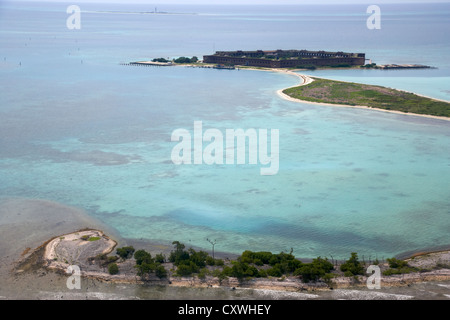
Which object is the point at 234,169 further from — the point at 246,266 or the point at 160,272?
the point at 160,272

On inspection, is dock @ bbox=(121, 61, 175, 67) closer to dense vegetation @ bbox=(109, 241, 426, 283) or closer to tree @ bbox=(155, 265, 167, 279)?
dense vegetation @ bbox=(109, 241, 426, 283)

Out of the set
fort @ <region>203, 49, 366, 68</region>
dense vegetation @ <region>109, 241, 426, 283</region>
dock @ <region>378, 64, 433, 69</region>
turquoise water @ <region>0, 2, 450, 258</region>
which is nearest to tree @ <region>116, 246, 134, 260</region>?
dense vegetation @ <region>109, 241, 426, 283</region>

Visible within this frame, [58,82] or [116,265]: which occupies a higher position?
[58,82]

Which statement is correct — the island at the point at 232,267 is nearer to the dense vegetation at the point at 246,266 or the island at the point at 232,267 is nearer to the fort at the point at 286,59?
the dense vegetation at the point at 246,266

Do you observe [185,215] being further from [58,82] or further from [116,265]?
[58,82]

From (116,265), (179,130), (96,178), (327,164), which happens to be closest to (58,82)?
(179,130)

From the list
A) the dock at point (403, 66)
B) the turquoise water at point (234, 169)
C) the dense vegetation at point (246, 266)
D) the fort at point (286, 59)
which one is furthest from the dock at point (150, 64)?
the dense vegetation at point (246, 266)
